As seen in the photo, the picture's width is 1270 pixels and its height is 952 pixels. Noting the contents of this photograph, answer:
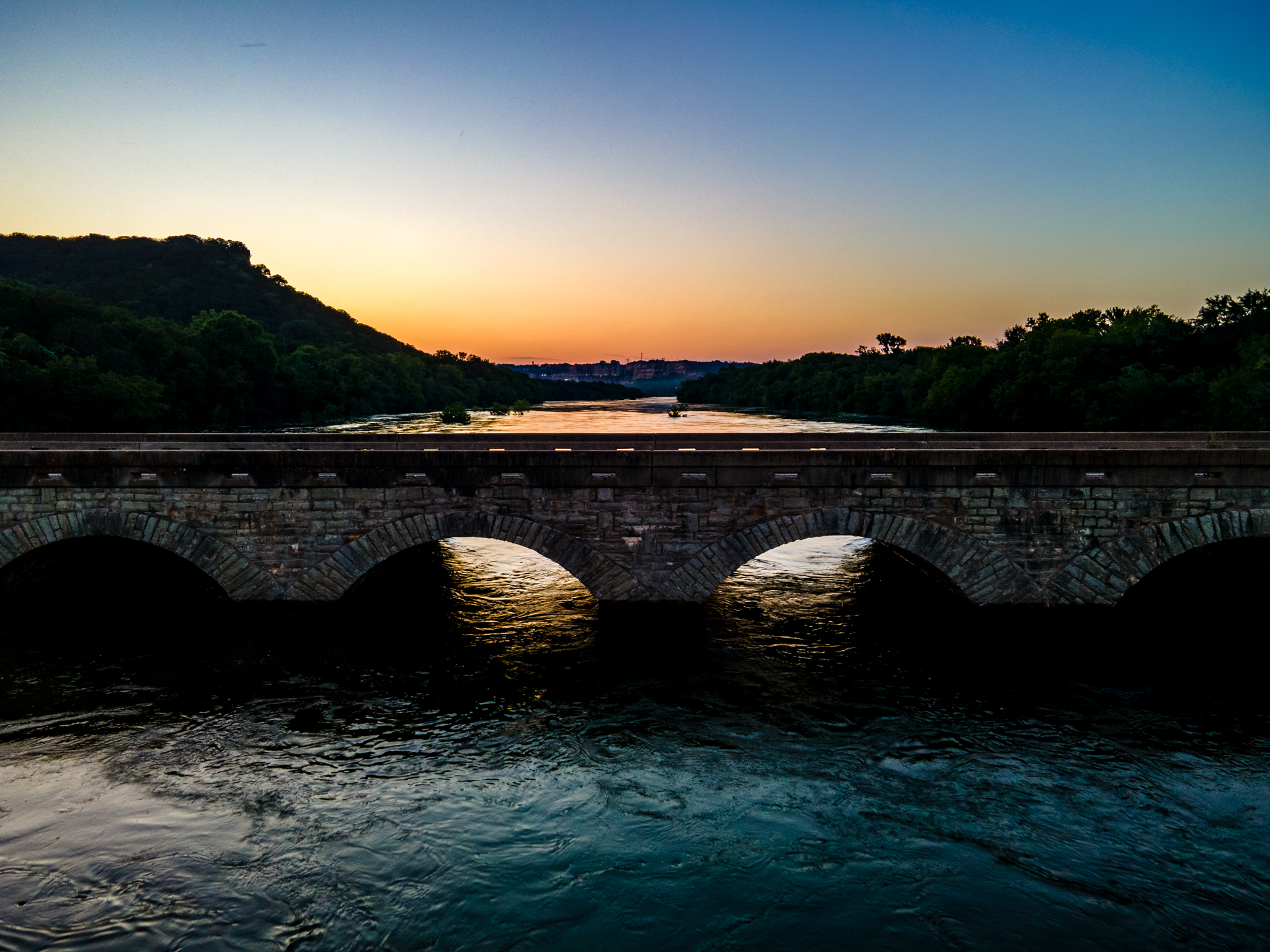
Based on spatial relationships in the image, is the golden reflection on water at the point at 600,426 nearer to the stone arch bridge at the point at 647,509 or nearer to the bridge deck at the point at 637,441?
the bridge deck at the point at 637,441

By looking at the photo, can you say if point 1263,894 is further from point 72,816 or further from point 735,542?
point 72,816

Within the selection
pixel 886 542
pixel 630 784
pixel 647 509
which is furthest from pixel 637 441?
pixel 630 784

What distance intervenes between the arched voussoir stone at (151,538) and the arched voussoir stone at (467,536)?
3.66ft

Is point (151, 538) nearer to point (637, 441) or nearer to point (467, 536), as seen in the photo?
point (467, 536)

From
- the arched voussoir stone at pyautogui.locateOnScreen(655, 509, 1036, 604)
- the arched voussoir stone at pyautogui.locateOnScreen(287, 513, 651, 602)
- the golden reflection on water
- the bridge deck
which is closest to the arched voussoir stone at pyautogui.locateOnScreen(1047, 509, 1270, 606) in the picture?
the arched voussoir stone at pyautogui.locateOnScreen(655, 509, 1036, 604)

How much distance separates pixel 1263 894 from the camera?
7.26 metres

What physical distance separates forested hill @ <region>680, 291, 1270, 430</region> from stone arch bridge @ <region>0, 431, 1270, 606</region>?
35532mm

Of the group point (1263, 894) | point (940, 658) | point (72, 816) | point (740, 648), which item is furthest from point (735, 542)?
point (72, 816)

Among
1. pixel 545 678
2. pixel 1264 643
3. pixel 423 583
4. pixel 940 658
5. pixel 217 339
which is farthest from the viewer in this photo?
pixel 217 339

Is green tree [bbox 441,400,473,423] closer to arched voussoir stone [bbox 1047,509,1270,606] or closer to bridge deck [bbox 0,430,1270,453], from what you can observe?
bridge deck [bbox 0,430,1270,453]

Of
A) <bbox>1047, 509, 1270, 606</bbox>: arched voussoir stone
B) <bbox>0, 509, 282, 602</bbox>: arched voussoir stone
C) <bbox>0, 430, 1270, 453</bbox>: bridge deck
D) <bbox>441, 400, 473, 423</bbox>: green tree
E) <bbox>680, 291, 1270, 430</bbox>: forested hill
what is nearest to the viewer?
<bbox>1047, 509, 1270, 606</bbox>: arched voussoir stone

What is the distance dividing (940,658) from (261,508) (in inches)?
543

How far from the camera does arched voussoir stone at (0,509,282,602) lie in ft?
46.4

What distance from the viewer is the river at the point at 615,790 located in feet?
23.1
